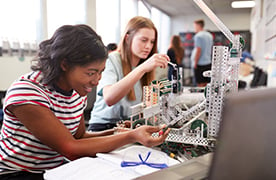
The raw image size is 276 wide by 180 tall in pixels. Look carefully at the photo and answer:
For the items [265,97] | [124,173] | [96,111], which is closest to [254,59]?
[96,111]

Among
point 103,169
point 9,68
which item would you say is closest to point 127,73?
point 103,169

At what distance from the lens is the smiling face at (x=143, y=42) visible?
1.17 meters

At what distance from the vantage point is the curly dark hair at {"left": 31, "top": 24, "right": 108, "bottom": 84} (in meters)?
0.94

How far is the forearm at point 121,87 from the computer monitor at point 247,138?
2.79ft

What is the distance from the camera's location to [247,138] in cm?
28

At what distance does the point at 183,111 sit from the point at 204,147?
167 mm

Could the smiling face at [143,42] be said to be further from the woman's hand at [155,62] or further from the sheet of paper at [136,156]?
the sheet of paper at [136,156]

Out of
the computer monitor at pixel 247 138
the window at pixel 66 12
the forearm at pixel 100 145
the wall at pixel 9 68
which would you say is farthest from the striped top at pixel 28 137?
the wall at pixel 9 68

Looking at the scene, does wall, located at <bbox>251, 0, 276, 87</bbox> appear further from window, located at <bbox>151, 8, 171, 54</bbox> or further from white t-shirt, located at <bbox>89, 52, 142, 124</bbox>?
white t-shirt, located at <bbox>89, 52, 142, 124</bbox>

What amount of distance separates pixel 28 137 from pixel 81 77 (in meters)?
0.29

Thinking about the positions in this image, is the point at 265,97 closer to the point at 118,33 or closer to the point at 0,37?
the point at 118,33

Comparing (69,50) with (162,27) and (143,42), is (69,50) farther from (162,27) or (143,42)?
(162,27)

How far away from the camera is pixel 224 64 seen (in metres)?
0.93

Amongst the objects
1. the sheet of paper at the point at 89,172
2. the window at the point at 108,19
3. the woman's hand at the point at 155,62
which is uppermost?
the window at the point at 108,19
